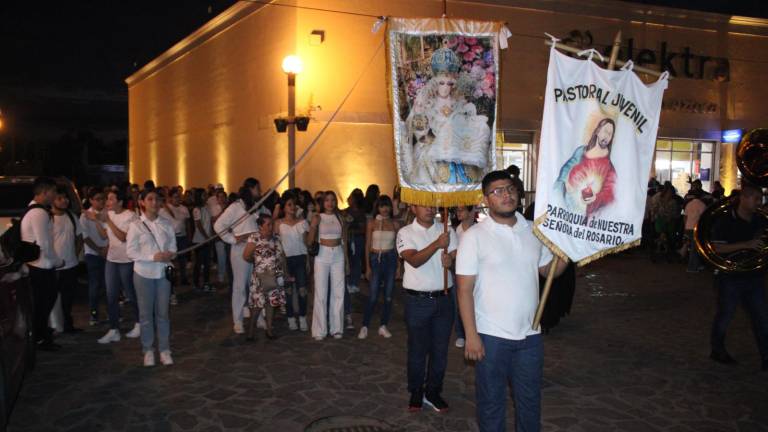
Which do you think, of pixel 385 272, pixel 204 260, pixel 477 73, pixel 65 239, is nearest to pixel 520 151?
pixel 204 260

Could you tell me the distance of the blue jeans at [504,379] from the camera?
4.10 meters

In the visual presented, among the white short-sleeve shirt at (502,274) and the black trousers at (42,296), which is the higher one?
the white short-sleeve shirt at (502,274)

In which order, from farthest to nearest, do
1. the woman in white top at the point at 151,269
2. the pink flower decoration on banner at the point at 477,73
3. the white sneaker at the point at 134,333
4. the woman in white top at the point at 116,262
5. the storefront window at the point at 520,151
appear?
the storefront window at the point at 520,151 < the white sneaker at the point at 134,333 < the woman in white top at the point at 116,262 < the woman in white top at the point at 151,269 < the pink flower decoration on banner at the point at 477,73

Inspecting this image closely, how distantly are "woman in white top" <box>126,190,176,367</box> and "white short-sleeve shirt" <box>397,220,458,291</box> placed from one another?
113 inches

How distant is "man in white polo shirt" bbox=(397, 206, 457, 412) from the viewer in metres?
5.67

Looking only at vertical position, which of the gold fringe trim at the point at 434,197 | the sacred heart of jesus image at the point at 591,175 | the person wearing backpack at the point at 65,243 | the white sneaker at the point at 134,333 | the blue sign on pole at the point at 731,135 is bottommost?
the white sneaker at the point at 134,333

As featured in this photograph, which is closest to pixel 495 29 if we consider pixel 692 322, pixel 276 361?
→ pixel 276 361

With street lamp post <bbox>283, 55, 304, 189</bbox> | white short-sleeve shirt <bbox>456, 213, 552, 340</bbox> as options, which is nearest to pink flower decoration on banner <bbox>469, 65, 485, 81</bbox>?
white short-sleeve shirt <bbox>456, 213, 552, 340</bbox>

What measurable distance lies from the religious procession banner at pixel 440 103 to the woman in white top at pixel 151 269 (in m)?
3.03

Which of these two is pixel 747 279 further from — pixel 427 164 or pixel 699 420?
pixel 427 164

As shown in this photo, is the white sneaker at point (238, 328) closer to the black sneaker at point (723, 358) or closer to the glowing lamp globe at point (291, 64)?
the black sneaker at point (723, 358)

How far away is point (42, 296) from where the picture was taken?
761cm

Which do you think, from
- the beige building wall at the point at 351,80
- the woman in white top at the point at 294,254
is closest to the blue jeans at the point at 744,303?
the woman in white top at the point at 294,254

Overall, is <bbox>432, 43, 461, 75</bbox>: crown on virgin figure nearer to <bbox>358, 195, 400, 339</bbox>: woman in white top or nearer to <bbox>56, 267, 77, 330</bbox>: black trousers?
<bbox>358, 195, 400, 339</bbox>: woman in white top
